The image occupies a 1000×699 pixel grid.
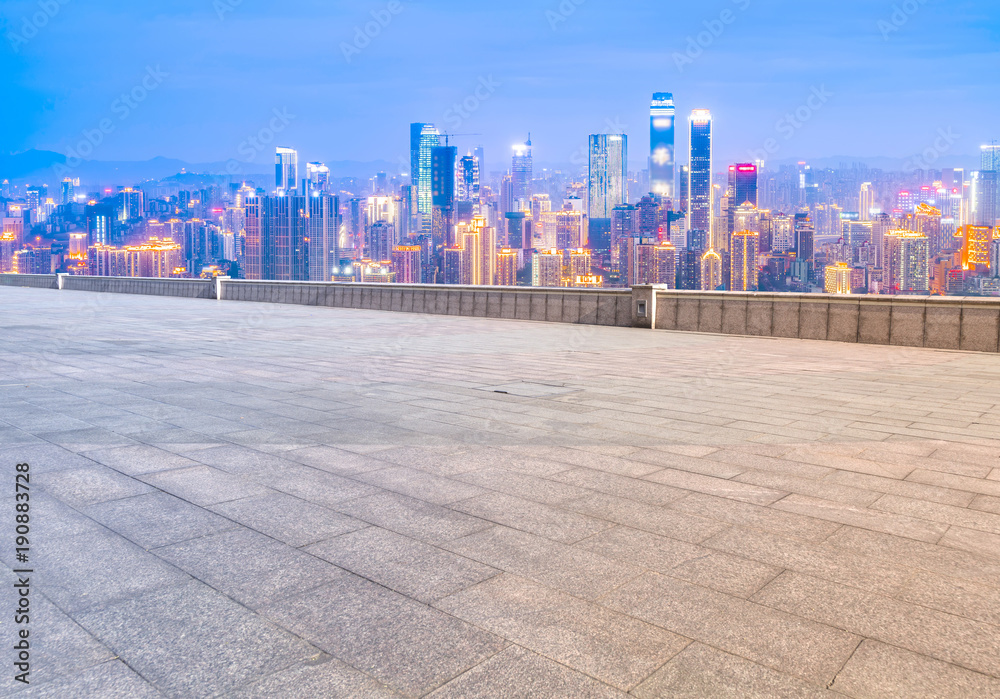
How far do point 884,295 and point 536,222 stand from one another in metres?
186

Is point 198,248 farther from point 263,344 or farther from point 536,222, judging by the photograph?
point 263,344

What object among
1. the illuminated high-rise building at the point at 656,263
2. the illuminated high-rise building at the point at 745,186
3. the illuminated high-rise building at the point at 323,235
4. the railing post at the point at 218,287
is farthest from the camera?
the illuminated high-rise building at the point at 745,186

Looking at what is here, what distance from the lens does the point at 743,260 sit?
3954 inches

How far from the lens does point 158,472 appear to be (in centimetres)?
584

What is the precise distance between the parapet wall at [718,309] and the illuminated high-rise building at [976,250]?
22.3 meters

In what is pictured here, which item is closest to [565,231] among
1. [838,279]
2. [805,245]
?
[805,245]

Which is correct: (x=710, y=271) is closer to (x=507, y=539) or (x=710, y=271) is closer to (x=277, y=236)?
(x=277, y=236)

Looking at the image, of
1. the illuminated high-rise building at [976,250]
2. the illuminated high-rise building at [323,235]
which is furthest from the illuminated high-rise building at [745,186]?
the illuminated high-rise building at [976,250]

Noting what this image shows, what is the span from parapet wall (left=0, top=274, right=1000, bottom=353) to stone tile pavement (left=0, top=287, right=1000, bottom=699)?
497cm

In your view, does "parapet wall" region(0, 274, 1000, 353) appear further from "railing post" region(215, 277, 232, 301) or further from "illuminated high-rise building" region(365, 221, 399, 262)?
"illuminated high-rise building" region(365, 221, 399, 262)

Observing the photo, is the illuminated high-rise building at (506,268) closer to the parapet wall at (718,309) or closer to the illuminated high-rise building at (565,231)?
the illuminated high-rise building at (565,231)

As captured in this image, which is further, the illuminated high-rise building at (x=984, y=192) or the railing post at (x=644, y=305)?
the illuminated high-rise building at (x=984, y=192)

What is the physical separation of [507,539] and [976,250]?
40446 mm

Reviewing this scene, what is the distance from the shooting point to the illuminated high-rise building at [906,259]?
44616 mm
